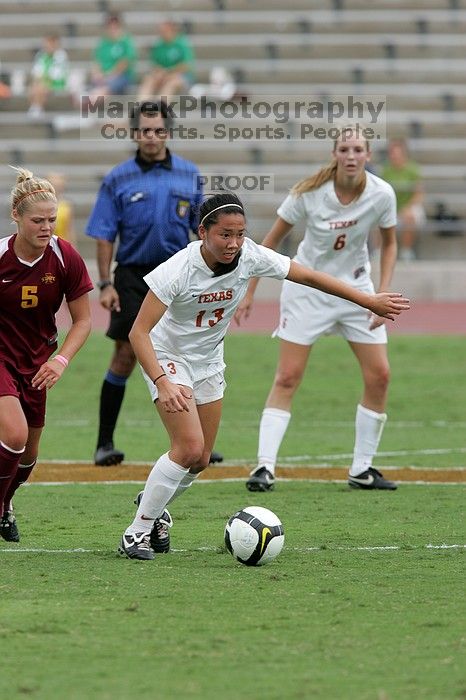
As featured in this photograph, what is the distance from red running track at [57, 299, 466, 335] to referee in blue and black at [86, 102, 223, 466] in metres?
8.56

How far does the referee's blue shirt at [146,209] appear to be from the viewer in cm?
957

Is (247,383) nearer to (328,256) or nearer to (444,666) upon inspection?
(328,256)

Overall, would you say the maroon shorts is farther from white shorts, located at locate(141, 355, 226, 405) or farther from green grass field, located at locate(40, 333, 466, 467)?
green grass field, located at locate(40, 333, 466, 467)

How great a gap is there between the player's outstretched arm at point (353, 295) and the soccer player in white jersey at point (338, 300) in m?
2.08

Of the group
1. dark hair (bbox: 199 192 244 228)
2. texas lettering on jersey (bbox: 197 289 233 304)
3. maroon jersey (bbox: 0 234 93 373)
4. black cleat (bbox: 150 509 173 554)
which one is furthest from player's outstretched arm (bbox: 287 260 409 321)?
black cleat (bbox: 150 509 173 554)

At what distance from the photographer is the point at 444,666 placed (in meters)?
4.51

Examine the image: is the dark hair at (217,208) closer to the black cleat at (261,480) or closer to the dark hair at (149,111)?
the black cleat at (261,480)

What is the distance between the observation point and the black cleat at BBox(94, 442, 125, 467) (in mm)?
9789

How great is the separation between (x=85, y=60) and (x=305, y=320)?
1842cm

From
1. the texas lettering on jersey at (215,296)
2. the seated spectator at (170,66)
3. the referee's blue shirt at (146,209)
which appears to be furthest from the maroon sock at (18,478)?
the seated spectator at (170,66)

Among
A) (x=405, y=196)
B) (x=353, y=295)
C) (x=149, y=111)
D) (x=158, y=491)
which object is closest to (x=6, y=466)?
(x=158, y=491)

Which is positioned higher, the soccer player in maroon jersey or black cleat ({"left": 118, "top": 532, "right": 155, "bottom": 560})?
the soccer player in maroon jersey

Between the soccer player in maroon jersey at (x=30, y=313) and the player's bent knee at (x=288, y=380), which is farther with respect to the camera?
the player's bent knee at (x=288, y=380)

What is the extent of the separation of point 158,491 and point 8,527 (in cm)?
95
